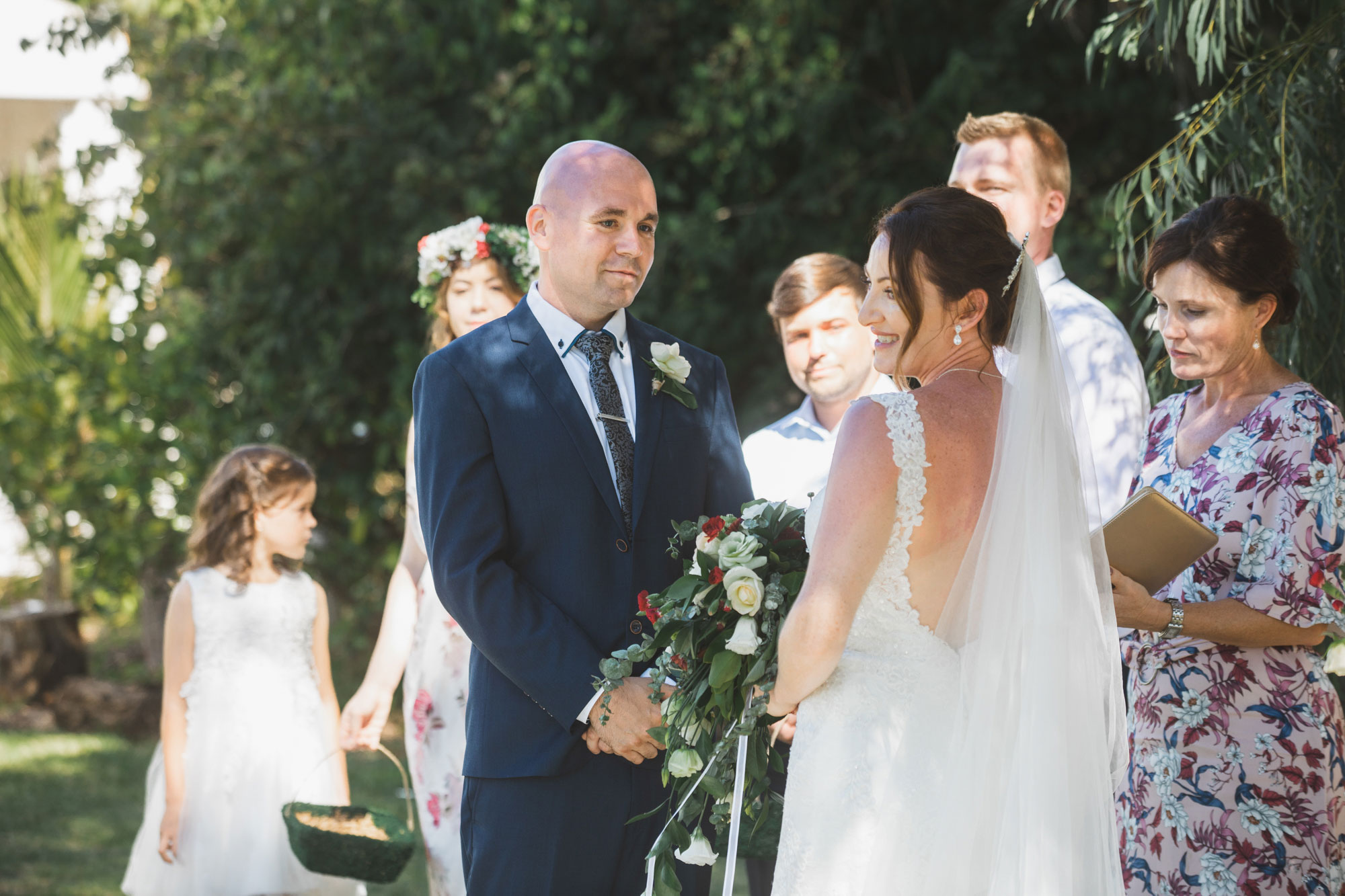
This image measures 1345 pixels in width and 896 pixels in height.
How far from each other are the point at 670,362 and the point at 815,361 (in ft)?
3.83

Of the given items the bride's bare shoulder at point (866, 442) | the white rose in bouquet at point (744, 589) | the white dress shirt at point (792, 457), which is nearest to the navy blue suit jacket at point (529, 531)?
the white rose in bouquet at point (744, 589)

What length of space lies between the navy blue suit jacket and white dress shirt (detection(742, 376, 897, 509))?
1.06 meters

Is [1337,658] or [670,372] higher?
[670,372]

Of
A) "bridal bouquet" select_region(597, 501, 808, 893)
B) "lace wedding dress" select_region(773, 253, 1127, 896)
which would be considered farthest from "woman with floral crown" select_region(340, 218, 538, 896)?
"lace wedding dress" select_region(773, 253, 1127, 896)

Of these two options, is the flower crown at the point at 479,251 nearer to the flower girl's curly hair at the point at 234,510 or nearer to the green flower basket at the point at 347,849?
the flower girl's curly hair at the point at 234,510

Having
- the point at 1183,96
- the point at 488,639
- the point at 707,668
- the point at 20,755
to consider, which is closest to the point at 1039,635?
the point at 707,668

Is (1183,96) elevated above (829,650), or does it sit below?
above

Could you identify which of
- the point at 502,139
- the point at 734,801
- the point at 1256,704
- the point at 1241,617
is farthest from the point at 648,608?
the point at 502,139

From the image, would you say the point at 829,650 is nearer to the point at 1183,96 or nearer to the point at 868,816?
the point at 868,816

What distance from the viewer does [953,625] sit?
2.38m

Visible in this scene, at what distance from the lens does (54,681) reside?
9.36 meters

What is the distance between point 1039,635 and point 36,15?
14.4 meters

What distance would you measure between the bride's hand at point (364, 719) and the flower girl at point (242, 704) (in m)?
0.44

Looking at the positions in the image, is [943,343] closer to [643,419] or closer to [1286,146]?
[643,419]
